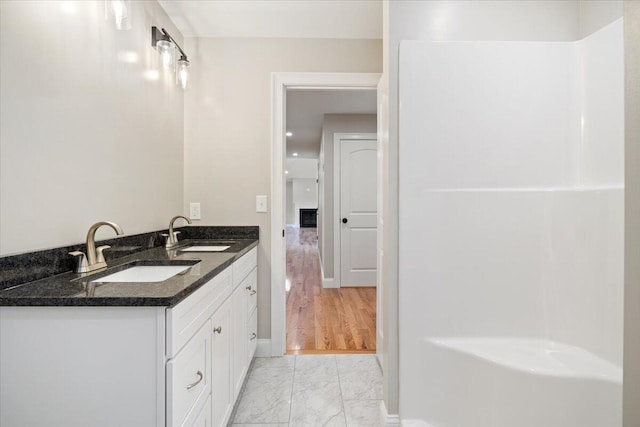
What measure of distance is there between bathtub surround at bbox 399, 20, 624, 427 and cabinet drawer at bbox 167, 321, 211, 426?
90 centimetres

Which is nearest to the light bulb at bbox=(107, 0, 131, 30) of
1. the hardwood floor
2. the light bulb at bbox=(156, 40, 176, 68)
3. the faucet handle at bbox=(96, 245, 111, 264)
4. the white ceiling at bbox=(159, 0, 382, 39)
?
the light bulb at bbox=(156, 40, 176, 68)

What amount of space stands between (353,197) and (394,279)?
9.32ft

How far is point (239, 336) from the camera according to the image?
1.67 meters

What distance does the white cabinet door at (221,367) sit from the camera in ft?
4.06

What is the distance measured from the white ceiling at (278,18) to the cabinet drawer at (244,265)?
5.35ft

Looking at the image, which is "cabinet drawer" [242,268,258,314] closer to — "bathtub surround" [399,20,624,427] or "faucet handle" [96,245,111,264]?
"faucet handle" [96,245,111,264]

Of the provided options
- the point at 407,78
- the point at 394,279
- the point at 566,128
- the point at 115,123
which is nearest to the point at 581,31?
the point at 566,128

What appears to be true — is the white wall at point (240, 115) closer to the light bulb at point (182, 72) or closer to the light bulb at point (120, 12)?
the light bulb at point (182, 72)

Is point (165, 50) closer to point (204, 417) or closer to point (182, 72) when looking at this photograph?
point (182, 72)

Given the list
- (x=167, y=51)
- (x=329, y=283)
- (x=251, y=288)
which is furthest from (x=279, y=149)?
(x=329, y=283)

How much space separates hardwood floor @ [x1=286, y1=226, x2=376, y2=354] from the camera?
8.04 ft

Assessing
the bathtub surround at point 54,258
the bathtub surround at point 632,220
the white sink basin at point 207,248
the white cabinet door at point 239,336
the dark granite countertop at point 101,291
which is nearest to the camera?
the bathtub surround at point 632,220

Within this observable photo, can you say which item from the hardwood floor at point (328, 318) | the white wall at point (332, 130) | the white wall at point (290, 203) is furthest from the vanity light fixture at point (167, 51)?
the white wall at point (290, 203)


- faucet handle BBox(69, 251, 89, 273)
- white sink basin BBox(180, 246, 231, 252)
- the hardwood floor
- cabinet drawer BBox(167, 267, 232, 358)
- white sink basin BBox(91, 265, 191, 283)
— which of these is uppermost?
faucet handle BBox(69, 251, 89, 273)
